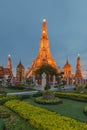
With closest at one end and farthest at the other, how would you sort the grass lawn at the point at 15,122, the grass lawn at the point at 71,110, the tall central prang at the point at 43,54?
the grass lawn at the point at 15,122 → the grass lawn at the point at 71,110 → the tall central prang at the point at 43,54

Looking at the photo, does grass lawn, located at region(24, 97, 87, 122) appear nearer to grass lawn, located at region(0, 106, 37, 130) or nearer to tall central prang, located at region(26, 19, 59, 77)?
grass lawn, located at region(0, 106, 37, 130)

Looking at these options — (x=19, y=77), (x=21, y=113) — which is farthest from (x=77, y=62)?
(x=21, y=113)

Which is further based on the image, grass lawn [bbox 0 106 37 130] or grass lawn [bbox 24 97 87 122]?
grass lawn [bbox 24 97 87 122]

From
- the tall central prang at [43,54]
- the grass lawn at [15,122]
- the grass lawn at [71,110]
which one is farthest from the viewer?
the tall central prang at [43,54]

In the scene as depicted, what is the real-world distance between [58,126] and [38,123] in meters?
1.34

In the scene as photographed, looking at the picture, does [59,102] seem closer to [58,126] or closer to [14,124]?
[14,124]

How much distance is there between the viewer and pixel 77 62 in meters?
88.7

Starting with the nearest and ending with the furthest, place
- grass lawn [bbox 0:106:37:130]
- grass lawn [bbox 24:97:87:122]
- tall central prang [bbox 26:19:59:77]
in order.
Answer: grass lawn [bbox 0:106:37:130], grass lawn [bbox 24:97:87:122], tall central prang [bbox 26:19:59:77]

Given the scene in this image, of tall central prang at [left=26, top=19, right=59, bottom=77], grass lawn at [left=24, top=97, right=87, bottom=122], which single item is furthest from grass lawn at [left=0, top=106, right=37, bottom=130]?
tall central prang at [left=26, top=19, right=59, bottom=77]

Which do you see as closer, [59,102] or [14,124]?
[14,124]

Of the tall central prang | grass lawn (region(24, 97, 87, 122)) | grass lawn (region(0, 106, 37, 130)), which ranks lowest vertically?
grass lawn (region(0, 106, 37, 130))

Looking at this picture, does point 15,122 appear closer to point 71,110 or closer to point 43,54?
point 71,110

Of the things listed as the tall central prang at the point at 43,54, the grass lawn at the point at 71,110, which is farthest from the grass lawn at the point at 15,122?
the tall central prang at the point at 43,54

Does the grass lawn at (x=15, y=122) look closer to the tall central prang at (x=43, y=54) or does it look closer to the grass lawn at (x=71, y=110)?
the grass lawn at (x=71, y=110)
